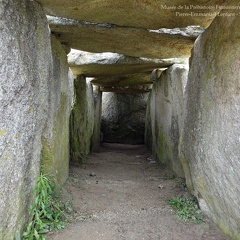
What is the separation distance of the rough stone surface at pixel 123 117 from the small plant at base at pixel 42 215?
10.4 m

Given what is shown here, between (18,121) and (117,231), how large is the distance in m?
1.58

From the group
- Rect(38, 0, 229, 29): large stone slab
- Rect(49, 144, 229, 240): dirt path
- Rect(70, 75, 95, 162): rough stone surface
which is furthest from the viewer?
Rect(70, 75, 95, 162): rough stone surface

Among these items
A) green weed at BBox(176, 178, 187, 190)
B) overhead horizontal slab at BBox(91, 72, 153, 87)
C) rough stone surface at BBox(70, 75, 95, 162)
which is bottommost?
green weed at BBox(176, 178, 187, 190)

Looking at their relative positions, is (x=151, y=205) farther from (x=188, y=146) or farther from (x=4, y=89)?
(x=4, y=89)

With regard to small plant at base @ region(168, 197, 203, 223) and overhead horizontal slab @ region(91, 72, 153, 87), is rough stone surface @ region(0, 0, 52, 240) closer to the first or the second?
small plant at base @ region(168, 197, 203, 223)

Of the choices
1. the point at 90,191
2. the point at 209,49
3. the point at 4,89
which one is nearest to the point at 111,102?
the point at 90,191

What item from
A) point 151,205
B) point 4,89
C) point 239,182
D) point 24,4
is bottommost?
point 151,205

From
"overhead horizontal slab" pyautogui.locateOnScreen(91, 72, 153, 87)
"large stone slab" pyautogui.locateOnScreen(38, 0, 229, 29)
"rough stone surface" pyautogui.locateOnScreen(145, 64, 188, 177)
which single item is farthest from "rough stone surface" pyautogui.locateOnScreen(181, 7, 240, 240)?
"overhead horizontal slab" pyautogui.locateOnScreen(91, 72, 153, 87)

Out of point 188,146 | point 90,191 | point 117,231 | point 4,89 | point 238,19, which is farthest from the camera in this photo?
point 90,191

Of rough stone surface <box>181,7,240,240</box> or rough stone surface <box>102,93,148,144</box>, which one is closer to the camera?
rough stone surface <box>181,7,240,240</box>

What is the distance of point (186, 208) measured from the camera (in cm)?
343

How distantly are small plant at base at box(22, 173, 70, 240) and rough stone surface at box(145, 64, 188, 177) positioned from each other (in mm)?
2586

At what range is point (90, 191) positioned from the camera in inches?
170

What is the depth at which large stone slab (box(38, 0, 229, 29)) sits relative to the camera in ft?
8.82
